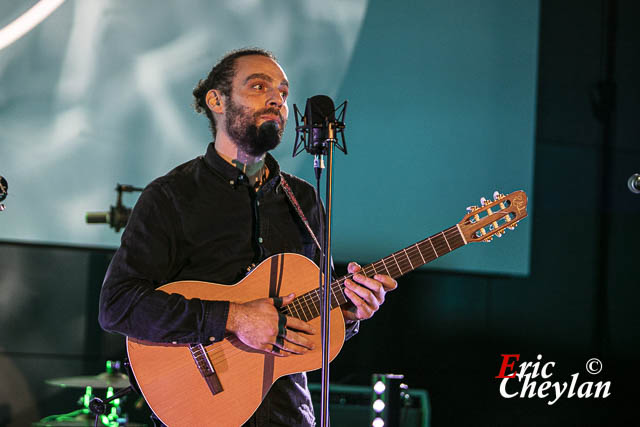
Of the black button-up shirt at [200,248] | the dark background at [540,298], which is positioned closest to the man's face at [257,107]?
the black button-up shirt at [200,248]

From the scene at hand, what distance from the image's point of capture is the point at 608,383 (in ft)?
18.6

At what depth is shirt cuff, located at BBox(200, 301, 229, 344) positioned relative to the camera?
7.72 ft

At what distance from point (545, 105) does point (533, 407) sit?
257 cm

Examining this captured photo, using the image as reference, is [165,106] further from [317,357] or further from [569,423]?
[569,423]

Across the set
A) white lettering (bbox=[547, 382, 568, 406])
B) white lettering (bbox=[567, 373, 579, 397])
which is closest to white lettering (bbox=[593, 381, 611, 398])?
white lettering (bbox=[567, 373, 579, 397])

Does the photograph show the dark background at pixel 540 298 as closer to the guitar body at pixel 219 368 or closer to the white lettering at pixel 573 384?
the white lettering at pixel 573 384

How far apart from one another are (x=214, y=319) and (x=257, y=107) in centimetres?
87

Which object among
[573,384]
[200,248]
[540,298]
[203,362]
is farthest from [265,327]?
[573,384]

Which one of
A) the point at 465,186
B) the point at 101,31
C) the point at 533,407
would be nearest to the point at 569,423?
the point at 533,407

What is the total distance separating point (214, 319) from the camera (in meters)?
2.36

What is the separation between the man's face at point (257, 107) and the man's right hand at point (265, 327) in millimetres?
648

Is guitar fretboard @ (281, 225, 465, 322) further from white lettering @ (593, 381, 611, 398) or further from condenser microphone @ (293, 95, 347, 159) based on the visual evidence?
white lettering @ (593, 381, 611, 398)

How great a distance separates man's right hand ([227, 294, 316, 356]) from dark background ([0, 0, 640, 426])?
256 cm

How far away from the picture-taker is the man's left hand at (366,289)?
2484 millimetres
